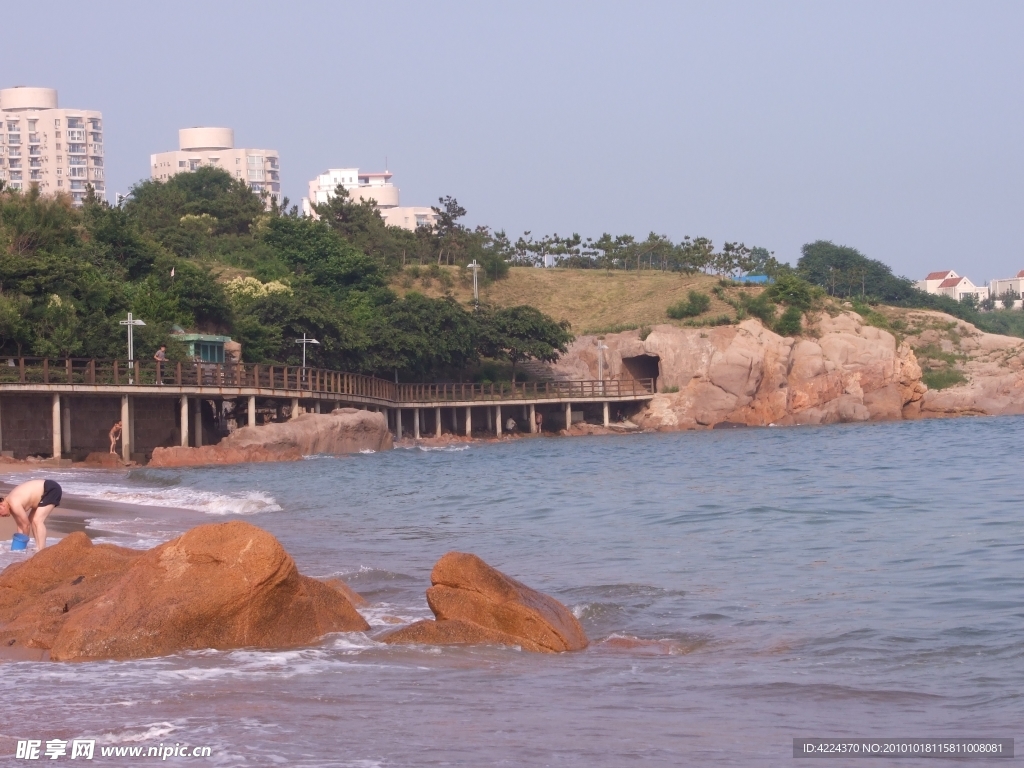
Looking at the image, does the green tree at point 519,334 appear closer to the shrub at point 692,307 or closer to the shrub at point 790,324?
the shrub at point 692,307

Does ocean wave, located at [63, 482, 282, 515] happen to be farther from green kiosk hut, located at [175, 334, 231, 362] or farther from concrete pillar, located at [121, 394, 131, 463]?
green kiosk hut, located at [175, 334, 231, 362]

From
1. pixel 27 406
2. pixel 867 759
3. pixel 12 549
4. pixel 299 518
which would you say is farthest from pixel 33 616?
pixel 27 406

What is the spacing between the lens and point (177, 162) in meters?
177

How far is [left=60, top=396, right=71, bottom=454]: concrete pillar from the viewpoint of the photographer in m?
36.8

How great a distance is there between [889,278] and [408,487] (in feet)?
294

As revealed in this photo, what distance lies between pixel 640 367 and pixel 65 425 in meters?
39.0

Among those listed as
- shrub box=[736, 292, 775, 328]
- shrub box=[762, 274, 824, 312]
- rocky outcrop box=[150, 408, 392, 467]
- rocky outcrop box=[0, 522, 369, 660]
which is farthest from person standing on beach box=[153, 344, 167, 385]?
shrub box=[762, 274, 824, 312]

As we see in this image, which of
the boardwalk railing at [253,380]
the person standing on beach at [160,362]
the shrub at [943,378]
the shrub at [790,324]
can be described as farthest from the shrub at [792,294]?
the person standing on beach at [160,362]

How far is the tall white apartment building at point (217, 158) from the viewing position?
178 m

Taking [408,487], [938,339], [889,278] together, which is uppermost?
[889,278]

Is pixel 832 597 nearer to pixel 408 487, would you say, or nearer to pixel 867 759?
pixel 867 759

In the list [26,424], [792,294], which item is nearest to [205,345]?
[26,424]

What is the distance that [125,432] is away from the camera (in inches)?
1446

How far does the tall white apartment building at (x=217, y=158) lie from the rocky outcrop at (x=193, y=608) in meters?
175
